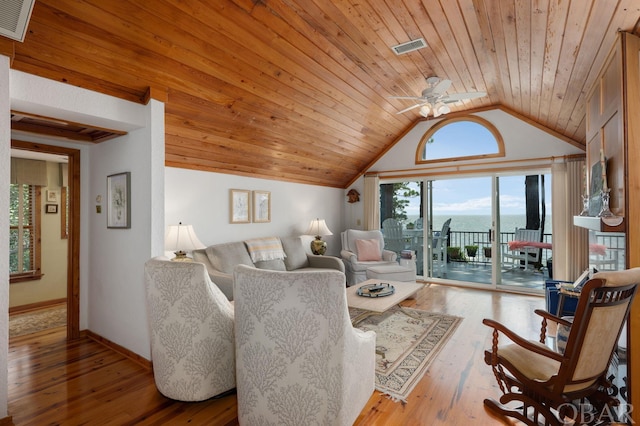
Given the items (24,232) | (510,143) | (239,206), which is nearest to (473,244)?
(510,143)

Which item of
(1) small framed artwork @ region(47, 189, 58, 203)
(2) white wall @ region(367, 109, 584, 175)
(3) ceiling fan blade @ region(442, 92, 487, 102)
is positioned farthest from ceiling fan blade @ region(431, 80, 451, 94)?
(1) small framed artwork @ region(47, 189, 58, 203)

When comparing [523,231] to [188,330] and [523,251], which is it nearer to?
[523,251]

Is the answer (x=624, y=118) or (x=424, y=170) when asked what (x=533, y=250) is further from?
(x=624, y=118)

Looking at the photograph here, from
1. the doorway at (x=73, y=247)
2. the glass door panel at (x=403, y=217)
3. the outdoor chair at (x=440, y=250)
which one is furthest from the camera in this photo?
the glass door panel at (x=403, y=217)

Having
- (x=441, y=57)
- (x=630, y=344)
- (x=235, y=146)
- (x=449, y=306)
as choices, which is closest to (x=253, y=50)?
(x=235, y=146)

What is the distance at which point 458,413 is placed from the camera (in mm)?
2061

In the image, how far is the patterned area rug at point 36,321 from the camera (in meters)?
3.54

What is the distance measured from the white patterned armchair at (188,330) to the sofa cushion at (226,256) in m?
1.69

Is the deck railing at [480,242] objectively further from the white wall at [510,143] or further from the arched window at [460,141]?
the arched window at [460,141]

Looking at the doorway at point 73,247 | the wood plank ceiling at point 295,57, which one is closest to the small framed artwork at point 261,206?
the wood plank ceiling at point 295,57

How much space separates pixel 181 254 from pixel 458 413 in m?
2.68

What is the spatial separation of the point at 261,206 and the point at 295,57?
8.15ft

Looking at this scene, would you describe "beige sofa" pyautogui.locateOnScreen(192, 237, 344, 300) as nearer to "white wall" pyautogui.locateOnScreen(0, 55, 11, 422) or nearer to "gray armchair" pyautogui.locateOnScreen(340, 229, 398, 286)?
"gray armchair" pyautogui.locateOnScreen(340, 229, 398, 286)

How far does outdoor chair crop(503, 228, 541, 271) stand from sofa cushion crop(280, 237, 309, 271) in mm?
3328
